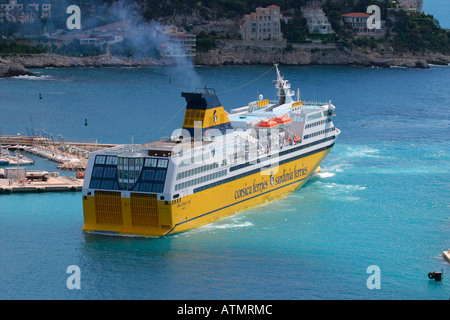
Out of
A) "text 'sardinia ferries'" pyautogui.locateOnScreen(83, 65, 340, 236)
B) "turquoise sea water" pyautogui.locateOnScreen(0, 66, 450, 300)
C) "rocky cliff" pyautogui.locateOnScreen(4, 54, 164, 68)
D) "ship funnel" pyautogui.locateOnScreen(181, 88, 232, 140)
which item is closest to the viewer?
"turquoise sea water" pyautogui.locateOnScreen(0, 66, 450, 300)

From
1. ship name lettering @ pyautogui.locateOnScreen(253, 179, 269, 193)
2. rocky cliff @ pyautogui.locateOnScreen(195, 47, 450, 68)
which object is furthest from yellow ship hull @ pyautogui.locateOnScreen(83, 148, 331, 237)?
rocky cliff @ pyautogui.locateOnScreen(195, 47, 450, 68)

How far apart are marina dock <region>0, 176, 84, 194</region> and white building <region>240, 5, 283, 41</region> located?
4568 inches

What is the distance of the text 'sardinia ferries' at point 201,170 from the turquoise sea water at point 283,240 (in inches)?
38.7

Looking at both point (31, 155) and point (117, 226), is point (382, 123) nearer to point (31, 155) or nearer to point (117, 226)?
point (31, 155)

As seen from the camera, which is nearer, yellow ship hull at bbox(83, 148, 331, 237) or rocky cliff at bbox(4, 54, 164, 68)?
yellow ship hull at bbox(83, 148, 331, 237)

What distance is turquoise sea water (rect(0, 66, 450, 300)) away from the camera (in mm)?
44250

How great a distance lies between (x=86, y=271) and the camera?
46.1 m

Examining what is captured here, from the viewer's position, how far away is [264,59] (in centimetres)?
17288

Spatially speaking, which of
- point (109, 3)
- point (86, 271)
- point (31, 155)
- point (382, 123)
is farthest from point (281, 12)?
point (86, 271)

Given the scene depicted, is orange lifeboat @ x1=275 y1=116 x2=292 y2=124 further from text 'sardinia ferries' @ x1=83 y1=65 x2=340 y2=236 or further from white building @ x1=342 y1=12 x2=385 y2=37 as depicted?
white building @ x1=342 y1=12 x2=385 y2=37

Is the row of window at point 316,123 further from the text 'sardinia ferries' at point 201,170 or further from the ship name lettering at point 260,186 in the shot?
the ship name lettering at point 260,186
